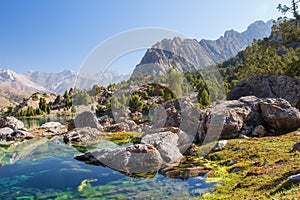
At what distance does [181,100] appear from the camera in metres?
41.5

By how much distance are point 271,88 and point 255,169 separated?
26.7 metres

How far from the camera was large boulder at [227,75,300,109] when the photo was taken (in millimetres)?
35834

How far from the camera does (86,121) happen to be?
51.3m

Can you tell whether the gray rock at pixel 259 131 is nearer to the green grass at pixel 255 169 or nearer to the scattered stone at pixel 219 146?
the green grass at pixel 255 169

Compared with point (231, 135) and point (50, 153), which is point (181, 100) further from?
point (50, 153)

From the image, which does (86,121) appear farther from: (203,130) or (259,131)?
(259,131)

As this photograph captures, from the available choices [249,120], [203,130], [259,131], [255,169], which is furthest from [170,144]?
[249,120]

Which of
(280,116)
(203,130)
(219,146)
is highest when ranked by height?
(280,116)

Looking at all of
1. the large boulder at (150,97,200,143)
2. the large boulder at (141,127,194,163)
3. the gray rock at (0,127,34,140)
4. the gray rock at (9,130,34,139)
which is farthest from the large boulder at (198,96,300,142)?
the gray rock at (0,127,34,140)

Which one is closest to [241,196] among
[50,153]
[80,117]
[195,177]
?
[195,177]

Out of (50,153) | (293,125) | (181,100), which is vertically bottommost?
(50,153)

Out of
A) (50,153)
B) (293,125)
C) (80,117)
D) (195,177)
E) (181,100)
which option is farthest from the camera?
(80,117)

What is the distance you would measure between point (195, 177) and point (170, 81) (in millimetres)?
126104

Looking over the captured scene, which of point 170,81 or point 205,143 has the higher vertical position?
point 170,81
